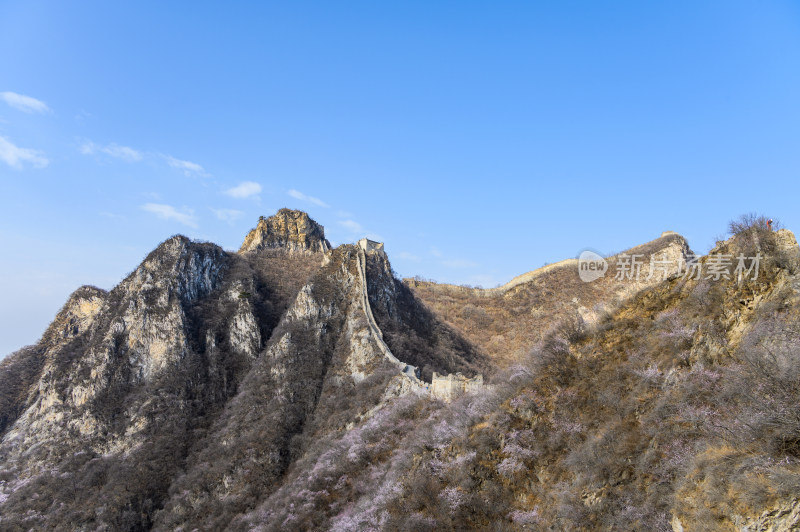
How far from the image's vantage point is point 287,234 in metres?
92.2

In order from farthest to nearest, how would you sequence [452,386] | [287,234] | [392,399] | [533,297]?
[287,234] → [533,297] → [392,399] → [452,386]

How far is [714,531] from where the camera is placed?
13836 mm

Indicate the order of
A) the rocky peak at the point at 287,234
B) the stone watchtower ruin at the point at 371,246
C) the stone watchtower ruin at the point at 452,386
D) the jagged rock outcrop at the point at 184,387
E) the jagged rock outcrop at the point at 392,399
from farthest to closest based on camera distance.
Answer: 1. the rocky peak at the point at 287,234
2. the stone watchtower ruin at the point at 371,246
3. the jagged rock outcrop at the point at 184,387
4. the stone watchtower ruin at the point at 452,386
5. the jagged rock outcrop at the point at 392,399

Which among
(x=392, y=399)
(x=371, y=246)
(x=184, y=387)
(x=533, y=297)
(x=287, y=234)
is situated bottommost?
(x=392, y=399)

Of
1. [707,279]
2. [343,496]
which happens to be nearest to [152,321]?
[343,496]

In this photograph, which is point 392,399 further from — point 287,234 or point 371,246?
point 287,234

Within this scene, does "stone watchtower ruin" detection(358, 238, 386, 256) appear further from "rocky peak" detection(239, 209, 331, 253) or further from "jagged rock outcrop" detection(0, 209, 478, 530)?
"rocky peak" detection(239, 209, 331, 253)

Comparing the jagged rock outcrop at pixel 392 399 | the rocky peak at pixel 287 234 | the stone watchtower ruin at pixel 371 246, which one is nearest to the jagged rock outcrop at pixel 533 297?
the jagged rock outcrop at pixel 392 399

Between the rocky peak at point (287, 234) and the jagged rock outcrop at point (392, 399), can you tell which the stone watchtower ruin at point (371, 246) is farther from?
the rocky peak at point (287, 234)

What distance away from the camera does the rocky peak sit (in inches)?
3543

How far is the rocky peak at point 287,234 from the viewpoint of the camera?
295 feet

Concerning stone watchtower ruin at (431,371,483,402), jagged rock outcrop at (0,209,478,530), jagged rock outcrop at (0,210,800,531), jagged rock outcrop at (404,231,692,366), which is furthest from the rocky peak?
stone watchtower ruin at (431,371,483,402)

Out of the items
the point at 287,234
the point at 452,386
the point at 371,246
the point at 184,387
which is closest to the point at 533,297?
the point at 371,246

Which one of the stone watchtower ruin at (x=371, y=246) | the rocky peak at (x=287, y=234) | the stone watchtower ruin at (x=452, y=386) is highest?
the rocky peak at (x=287, y=234)
